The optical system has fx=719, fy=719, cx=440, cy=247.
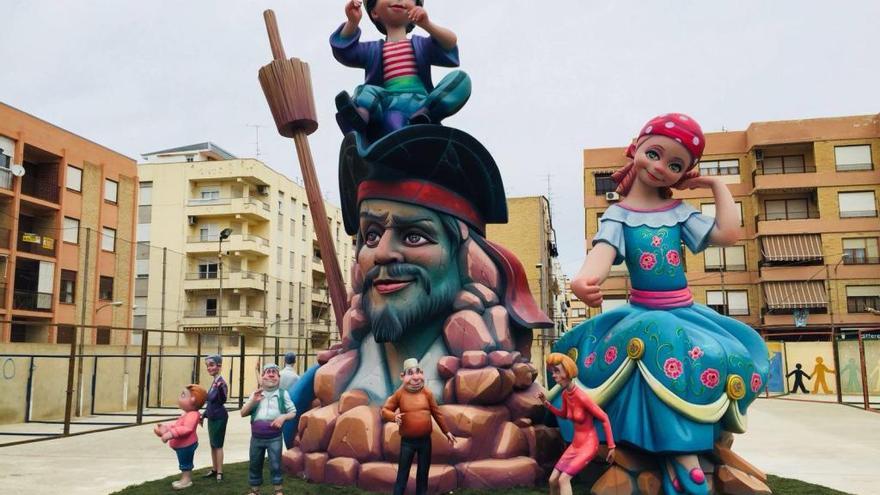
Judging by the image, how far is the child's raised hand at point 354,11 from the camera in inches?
250

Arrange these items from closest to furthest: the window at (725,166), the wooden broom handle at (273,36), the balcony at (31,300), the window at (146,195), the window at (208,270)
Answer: the wooden broom handle at (273,36)
the balcony at (31,300)
the window at (725,166)
the window at (208,270)
the window at (146,195)

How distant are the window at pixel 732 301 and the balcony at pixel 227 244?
57.2ft

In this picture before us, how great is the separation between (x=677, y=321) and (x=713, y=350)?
298mm

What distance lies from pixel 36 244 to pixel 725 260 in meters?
21.1

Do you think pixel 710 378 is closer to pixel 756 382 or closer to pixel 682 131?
pixel 756 382

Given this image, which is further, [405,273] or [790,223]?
[790,223]

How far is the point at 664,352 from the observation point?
189 inches

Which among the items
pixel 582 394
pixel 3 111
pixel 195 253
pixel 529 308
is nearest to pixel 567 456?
pixel 582 394

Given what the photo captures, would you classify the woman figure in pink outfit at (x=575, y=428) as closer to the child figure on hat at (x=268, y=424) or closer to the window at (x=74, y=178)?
the child figure on hat at (x=268, y=424)

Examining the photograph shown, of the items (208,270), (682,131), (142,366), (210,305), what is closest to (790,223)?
(142,366)

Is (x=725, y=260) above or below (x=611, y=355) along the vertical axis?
above

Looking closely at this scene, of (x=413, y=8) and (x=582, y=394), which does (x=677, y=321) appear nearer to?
(x=582, y=394)

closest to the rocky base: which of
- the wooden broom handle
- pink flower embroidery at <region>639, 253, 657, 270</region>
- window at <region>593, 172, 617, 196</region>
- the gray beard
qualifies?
pink flower embroidery at <region>639, 253, 657, 270</region>

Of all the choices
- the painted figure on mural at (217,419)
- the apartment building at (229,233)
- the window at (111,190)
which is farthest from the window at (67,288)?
the painted figure on mural at (217,419)
